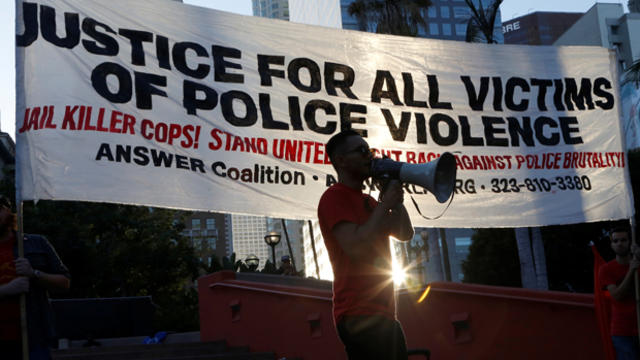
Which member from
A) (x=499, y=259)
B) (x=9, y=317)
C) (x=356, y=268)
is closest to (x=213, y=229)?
(x=499, y=259)

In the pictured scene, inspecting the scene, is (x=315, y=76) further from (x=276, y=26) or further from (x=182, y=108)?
(x=182, y=108)

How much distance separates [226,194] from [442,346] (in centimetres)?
292

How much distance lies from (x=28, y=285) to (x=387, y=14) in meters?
22.2

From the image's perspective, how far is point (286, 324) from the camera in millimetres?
10617

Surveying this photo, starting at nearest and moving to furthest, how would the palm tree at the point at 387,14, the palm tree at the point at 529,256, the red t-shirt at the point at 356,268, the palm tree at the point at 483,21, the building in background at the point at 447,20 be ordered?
the red t-shirt at the point at 356,268, the palm tree at the point at 529,256, the palm tree at the point at 483,21, the palm tree at the point at 387,14, the building in background at the point at 447,20

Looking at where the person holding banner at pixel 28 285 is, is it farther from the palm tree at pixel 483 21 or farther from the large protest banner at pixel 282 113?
the palm tree at pixel 483 21

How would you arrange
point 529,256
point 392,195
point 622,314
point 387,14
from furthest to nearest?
Answer: 1. point 387,14
2. point 529,256
3. point 622,314
4. point 392,195

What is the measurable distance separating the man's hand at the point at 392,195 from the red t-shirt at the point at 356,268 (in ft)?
0.52

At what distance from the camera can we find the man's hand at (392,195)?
329cm

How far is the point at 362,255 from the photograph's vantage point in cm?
340

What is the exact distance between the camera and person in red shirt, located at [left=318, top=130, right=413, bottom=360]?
3.33 m

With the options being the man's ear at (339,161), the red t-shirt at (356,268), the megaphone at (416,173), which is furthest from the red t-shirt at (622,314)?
the man's ear at (339,161)

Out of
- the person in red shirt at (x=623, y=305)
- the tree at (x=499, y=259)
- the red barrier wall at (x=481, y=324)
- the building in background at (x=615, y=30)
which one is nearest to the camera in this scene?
the person in red shirt at (x=623, y=305)

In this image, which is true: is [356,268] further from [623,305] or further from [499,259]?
[499,259]
